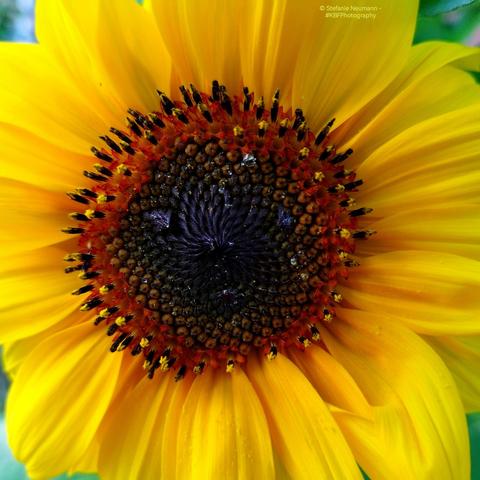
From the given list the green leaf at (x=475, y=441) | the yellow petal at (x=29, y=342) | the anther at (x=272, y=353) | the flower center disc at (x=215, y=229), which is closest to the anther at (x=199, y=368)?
the flower center disc at (x=215, y=229)

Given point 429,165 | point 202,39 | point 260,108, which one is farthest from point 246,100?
point 429,165

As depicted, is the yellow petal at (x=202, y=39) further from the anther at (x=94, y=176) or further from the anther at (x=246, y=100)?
the anther at (x=94, y=176)

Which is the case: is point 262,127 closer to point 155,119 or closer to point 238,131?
point 238,131

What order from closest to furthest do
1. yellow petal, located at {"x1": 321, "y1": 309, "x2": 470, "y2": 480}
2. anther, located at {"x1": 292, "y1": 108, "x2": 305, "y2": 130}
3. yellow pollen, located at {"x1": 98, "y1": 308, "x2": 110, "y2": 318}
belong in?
yellow petal, located at {"x1": 321, "y1": 309, "x2": 470, "y2": 480}
anther, located at {"x1": 292, "y1": 108, "x2": 305, "y2": 130}
yellow pollen, located at {"x1": 98, "y1": 308, "x2": 110, "y2": 318}

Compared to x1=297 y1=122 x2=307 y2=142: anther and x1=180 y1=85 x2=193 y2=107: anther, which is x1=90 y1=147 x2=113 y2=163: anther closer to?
x1=180 y1=85 x2=193 y2=107: anther

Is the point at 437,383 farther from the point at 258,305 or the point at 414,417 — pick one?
the point at 258,305

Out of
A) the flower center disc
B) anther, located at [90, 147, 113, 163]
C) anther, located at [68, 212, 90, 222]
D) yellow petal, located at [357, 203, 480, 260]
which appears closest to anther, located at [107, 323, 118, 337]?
the flower center disc
